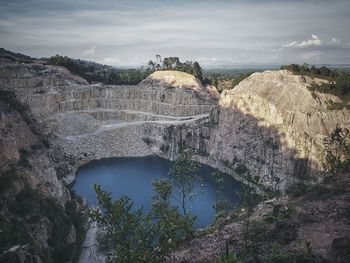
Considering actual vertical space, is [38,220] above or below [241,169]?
above

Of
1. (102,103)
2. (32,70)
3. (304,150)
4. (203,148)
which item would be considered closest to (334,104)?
(304,150)

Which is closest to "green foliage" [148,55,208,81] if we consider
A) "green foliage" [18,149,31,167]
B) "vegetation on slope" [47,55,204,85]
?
"vegetation on slope" [47,55,204,85]

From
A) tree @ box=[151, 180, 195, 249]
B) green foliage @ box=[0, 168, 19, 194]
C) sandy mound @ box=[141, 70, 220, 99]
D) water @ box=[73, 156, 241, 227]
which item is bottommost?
water @ box=[73, 156, 241, 227]

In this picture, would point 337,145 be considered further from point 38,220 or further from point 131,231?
point 131,231

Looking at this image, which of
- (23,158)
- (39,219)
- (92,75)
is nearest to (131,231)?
(39,219)

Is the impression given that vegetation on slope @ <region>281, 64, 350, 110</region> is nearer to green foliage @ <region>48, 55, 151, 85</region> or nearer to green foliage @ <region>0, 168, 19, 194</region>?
green foliage @ <region>0, 168, 19, 194</region>

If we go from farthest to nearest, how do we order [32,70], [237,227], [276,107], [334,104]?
1. [32,70]
2. [276,107]
3. [334,104]
4. [237,227]

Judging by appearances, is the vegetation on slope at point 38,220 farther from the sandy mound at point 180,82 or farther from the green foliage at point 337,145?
the sandy mound at point 180,82

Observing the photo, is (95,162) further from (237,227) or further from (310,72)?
(237,227)

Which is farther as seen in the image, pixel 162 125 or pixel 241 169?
pixel 162 125
